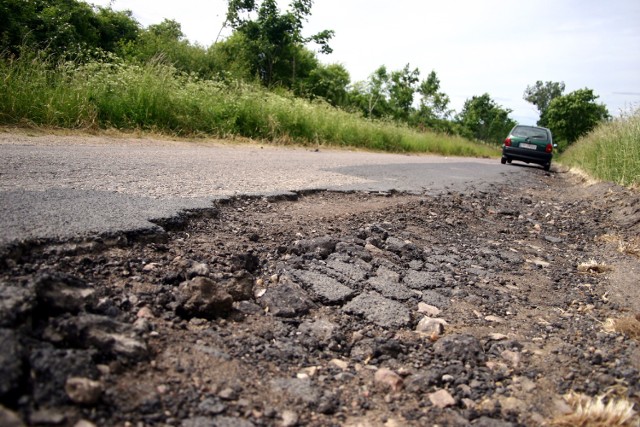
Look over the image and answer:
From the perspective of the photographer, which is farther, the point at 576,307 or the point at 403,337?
the point at 576,307

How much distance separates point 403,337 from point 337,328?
284 millimetres

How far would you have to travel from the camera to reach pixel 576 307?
2.33 metres

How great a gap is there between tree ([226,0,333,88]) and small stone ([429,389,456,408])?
1958cm

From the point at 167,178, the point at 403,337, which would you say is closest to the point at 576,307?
the point at 403,337

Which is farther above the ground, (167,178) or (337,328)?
(167,178)

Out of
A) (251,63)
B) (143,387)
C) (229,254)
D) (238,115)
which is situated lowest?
(143,387)

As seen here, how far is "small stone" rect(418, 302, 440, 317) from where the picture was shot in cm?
206

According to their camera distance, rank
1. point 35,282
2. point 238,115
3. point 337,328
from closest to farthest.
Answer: point 35,282 < point 337,328 < point 238,115

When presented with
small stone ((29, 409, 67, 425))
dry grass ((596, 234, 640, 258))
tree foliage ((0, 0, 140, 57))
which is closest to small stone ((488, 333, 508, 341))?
small stone ((29, 409, 67, 425))

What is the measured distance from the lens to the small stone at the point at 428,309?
6.77 ft

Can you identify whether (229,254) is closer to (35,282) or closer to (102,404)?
(35,282)

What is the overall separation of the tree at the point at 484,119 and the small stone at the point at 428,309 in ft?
164

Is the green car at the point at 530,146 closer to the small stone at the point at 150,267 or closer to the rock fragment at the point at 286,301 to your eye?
the rock fragment at the point at 286,301

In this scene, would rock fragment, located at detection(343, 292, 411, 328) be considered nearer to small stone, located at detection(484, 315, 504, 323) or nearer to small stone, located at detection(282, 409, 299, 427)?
small stone, located at detection(484, 315, 504, 323)
